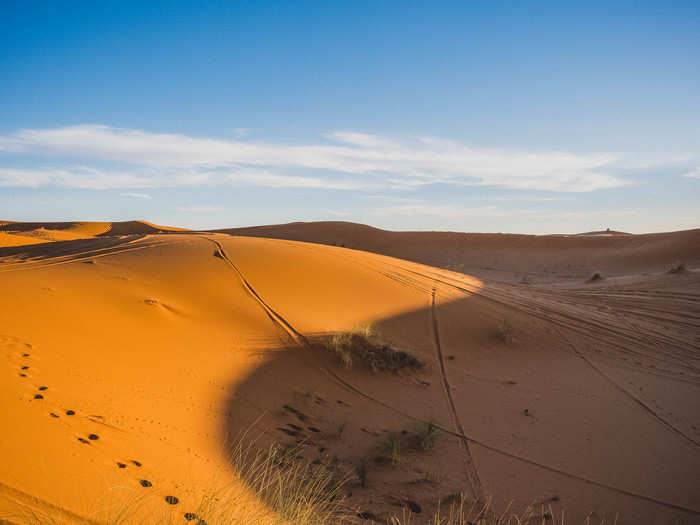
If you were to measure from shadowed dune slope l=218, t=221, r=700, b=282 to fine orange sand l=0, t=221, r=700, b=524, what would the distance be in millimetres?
14444

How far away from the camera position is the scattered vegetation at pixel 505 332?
758 centimetres

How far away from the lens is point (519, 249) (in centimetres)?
2959

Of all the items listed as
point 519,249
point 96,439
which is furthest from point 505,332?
point 519,249

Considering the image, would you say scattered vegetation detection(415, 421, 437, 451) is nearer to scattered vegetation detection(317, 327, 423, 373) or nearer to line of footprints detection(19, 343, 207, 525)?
scattered vegetation detection(317, 327, 423, 373)

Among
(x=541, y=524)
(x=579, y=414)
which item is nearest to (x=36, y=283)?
(x=541, y=524)

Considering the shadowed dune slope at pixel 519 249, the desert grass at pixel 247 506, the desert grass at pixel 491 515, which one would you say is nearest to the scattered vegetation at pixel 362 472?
the desert grass at pixel 247 506

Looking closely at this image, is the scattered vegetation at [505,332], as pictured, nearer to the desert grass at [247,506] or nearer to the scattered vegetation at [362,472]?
the scattered vegetation at [362,472]

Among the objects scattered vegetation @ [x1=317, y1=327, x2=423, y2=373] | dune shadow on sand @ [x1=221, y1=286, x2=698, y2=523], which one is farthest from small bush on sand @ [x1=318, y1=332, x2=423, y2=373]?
dune shadow on sand @ [x1=221, y1=286, x2=698, y2=523]

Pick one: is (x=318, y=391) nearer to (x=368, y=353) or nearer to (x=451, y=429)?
(x=368, y=353)

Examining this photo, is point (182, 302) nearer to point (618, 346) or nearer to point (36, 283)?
point (36, 283)

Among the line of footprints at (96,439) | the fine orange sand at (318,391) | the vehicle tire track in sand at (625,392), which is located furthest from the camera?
the vehicle tire track in sand at (625,392)

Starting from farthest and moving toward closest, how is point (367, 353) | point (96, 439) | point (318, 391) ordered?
point (367, 353)
point (318, 391)
point (96, 439)

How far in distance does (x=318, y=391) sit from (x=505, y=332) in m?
4.06

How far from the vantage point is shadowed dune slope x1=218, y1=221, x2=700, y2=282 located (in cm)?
2312
